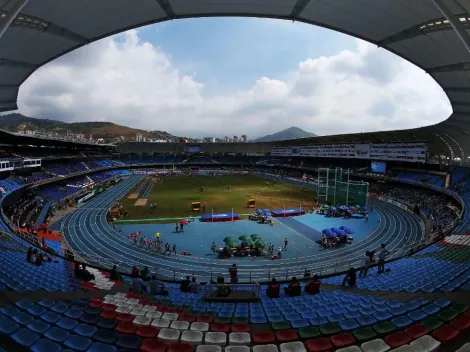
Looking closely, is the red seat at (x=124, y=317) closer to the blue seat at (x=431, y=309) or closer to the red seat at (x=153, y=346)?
the red seat at (x=153, y=346)

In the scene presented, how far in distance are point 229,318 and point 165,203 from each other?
39.0 m

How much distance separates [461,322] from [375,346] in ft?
7.14

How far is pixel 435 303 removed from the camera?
817 cm

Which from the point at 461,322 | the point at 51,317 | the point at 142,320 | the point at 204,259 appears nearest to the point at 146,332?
the point at 142,320

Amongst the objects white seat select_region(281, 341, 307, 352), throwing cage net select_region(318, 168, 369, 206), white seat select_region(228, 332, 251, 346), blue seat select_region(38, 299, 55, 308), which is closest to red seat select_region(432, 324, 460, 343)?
white seat select_region(281, 341, 307, 352)

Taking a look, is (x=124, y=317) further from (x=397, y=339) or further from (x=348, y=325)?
(x=397, y=339)

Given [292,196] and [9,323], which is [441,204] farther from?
[9,323]

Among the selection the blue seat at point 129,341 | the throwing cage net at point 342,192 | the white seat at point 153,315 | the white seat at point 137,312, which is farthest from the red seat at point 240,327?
the throwing cage net at point 342,192

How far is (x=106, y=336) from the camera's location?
Answer: 22.4 feet

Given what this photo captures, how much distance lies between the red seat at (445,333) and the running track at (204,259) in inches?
356

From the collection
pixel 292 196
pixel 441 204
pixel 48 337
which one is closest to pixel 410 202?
pixel 441 204

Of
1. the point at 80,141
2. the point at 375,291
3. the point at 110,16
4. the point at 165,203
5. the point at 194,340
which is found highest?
the point at 110,16

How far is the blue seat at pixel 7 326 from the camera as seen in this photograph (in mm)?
6539

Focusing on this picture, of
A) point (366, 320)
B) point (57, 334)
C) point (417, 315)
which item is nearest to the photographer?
point (57, 334)
